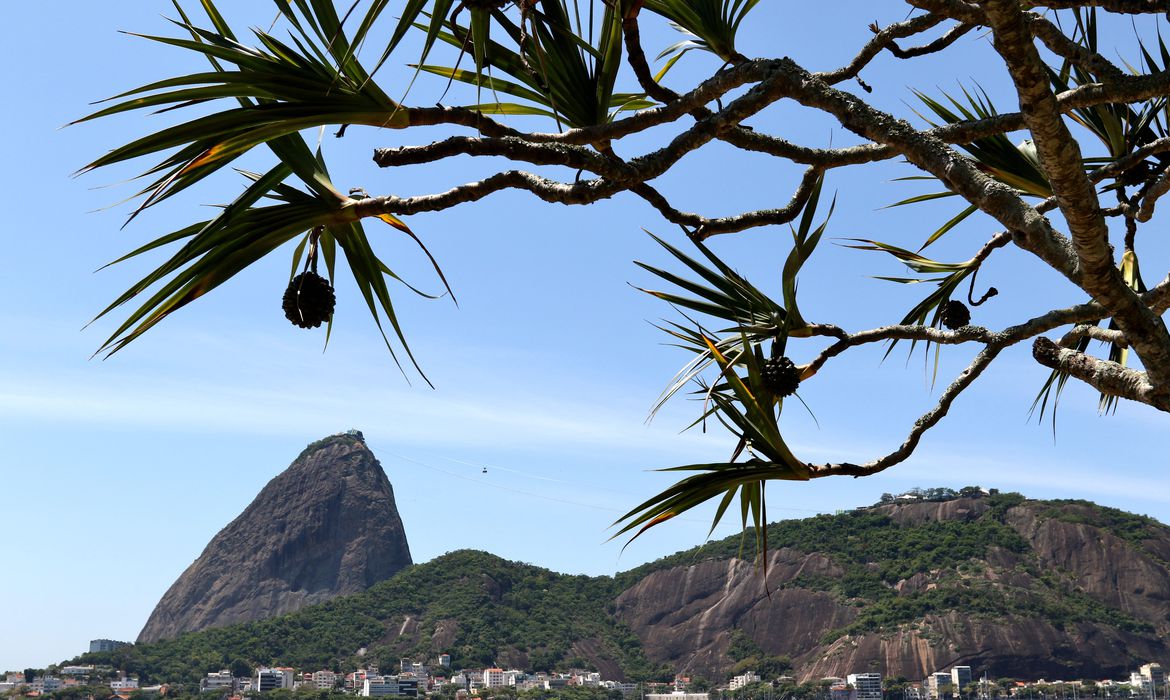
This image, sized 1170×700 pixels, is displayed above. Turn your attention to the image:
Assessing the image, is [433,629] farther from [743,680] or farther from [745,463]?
[745,463]

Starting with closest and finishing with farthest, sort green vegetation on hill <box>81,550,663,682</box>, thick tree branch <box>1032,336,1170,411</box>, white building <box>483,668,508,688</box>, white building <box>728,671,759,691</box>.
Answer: thick tree branch <box>1032,336,1170,411</box> < white building <box>728,671,759,691</box> < white building <box>483,668,508,688</box> < green vegetation on hill <box>81,550,663,682</box>

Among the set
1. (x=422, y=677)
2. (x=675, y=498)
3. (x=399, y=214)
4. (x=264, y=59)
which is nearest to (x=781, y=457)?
(x=675, y=498)

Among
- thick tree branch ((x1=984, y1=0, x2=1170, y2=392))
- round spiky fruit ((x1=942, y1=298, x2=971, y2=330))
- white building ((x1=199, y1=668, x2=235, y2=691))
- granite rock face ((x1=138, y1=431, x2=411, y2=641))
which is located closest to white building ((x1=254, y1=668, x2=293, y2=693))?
white building ((x1=199, y1=668, x2=235, y2=691))

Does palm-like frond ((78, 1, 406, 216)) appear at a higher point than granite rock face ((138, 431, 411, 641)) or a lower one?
lower

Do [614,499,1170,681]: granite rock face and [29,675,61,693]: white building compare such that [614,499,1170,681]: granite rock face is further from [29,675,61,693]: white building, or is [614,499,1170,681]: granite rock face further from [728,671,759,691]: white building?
[29,675,61,693]: white building

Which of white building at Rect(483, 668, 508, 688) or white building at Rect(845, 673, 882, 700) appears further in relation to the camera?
white building at Rect(483, 668, 508, 688)

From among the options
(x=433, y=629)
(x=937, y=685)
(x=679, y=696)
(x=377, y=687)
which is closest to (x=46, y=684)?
(x=377, y=687)
